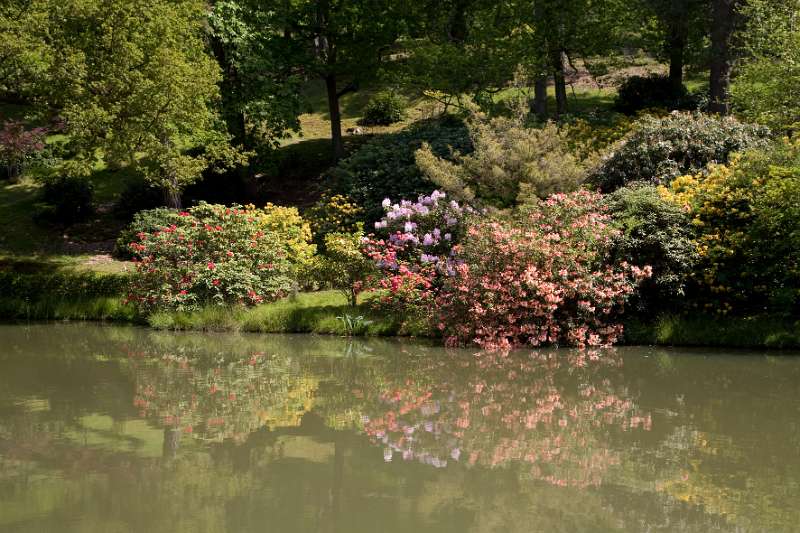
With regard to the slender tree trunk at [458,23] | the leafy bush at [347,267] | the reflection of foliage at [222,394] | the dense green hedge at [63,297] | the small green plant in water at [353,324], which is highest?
the slender tree trunk at [458,23]

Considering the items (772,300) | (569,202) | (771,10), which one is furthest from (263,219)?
(771,10)

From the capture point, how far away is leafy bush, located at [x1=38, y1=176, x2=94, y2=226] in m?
29.8

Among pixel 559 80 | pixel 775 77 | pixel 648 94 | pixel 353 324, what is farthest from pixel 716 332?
pixel 648 94

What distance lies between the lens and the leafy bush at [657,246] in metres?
16.3

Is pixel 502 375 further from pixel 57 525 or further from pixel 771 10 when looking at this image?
pixel 771 10

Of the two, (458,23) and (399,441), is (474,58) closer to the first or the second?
(458,23)

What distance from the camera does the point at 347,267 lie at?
18688mm

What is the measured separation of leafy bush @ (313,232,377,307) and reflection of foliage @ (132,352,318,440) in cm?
304

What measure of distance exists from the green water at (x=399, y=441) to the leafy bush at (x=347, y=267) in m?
2.40

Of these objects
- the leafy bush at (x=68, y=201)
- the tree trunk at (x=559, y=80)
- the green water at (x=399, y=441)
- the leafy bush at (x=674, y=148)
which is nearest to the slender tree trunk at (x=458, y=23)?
the tree trunk at (x=559, y=80)

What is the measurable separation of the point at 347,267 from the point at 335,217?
436cm

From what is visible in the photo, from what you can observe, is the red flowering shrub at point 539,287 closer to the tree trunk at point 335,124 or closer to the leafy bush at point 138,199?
the tree trunk at point 335,124

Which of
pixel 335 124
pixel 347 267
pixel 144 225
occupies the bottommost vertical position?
pixel 347 267

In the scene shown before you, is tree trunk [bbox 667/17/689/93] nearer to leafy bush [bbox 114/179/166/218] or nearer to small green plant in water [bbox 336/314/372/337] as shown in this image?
small green plant in water [bbox 336/314/372/337]
